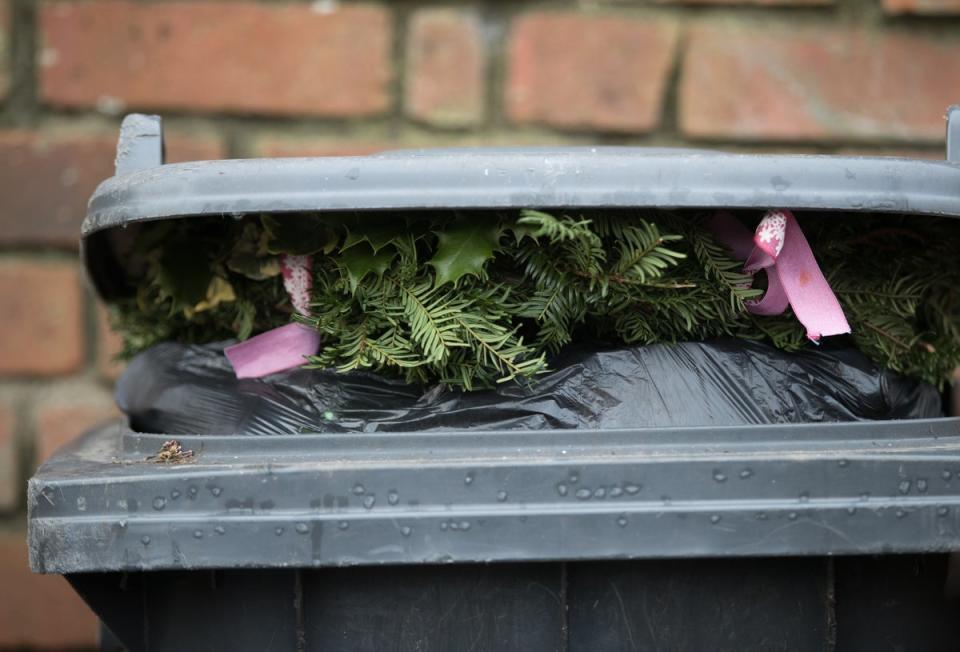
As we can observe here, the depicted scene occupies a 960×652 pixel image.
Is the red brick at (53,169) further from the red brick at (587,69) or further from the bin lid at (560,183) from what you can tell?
the bin lid at (560,183)

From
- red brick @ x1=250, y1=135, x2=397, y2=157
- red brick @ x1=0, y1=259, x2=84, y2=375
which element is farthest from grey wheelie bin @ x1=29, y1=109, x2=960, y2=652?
red brick @ x1=0, y1=259, x2=84, y2=375

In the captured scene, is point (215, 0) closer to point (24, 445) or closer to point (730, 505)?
point (24, 445)

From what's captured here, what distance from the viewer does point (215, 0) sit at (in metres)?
1.86

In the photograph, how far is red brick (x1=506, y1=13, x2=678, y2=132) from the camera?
6.18 feet

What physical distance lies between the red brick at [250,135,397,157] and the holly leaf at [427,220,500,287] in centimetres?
100

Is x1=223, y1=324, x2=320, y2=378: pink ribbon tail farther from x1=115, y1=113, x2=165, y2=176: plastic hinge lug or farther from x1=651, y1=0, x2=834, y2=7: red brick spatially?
x1=651, y1=0, x2=834, y2=7: red brick

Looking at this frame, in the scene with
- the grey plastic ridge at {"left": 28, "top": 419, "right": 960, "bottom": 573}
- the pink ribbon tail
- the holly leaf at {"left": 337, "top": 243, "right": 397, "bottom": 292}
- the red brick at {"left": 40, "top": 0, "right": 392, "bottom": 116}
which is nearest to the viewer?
the grey plastic ridge at {"left": 28, "top": 419, "right": 960, "bottom": 573}

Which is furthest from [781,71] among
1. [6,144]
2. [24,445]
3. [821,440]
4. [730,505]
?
[24,445]

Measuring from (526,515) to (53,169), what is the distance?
1479 millimetres

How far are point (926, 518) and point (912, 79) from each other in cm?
135

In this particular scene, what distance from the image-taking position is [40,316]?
1.93 metres

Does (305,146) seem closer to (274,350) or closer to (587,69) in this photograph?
(587,69)

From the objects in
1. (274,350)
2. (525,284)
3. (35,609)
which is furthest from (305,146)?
(35,609)

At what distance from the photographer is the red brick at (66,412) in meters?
1.95
